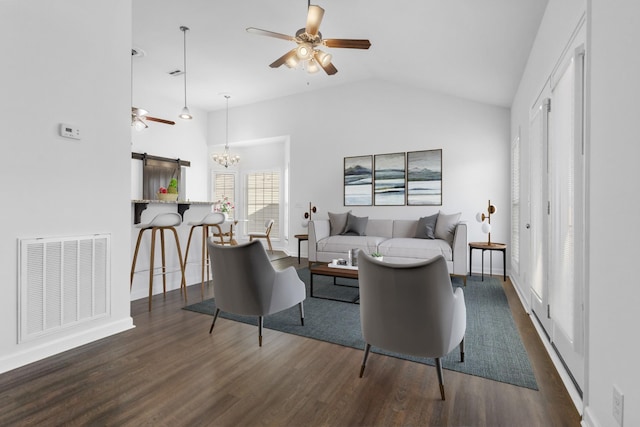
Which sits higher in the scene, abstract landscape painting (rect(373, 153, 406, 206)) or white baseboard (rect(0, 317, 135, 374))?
abstract landscape painting (rect(373, 153, 406, 206))

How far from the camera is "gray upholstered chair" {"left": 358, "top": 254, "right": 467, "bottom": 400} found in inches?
68.7

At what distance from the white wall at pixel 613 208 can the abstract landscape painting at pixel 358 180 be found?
4.70m

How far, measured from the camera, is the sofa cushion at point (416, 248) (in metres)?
4.56

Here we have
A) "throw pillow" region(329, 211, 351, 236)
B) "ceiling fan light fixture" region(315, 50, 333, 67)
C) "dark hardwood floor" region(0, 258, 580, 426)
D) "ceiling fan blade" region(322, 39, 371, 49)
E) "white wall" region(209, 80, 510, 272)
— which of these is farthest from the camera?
"throw pillow" region(329, 211, 351, 236)

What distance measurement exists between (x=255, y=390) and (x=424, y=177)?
15.6 feet

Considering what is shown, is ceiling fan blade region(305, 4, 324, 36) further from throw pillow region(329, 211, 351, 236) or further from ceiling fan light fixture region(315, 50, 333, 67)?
throw pillow region(329, 211, 351, 236)

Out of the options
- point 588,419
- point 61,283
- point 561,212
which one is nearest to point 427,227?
point 561,212

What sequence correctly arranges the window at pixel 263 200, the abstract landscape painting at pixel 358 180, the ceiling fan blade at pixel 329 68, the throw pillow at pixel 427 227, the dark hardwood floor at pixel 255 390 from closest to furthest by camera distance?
the dark hardwood floor at pixel 255 390 → the ceiling fan blade at pixel 329 68 → the throw pillow at pixel 427 227 → the abstract landscape painting at pixel 358 180 → the window at pixel 263 200

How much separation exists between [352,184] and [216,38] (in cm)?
340

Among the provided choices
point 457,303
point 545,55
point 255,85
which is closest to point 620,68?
point 457,303

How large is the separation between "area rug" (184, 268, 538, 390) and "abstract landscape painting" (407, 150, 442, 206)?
1852mm

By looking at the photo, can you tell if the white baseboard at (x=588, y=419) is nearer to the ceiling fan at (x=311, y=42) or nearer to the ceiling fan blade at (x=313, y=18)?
the ceiling fan at (x=311, y=42)

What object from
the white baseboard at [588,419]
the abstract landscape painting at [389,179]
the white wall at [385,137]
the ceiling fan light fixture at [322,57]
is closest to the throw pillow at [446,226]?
the white wall at [385,137]

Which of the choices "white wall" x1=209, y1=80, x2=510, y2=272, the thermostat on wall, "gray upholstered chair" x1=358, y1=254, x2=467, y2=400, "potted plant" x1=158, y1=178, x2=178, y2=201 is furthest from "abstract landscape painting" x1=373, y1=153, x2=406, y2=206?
the thermostat on wall
